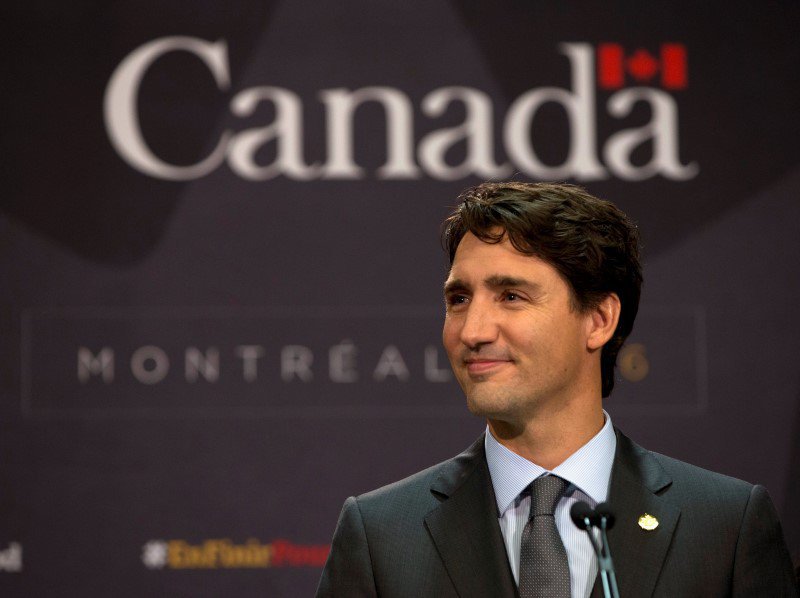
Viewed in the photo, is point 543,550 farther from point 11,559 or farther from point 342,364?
point 11,559

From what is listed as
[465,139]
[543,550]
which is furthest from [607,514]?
[465,139]

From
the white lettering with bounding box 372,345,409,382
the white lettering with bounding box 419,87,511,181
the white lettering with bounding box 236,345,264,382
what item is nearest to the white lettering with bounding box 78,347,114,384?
the white lettering with bounding box 236,345,264,382

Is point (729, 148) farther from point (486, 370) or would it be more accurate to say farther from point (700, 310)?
point (486, 370)

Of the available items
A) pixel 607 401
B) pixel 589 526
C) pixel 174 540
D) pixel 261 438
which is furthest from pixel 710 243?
pixel 589 526

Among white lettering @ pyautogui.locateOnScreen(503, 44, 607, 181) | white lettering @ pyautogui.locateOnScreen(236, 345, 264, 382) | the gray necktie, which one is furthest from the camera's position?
white lettering @ pyautogui.locateOnScreen(503, 44, 607, 181)

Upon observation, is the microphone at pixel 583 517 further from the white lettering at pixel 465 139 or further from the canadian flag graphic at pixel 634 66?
the canadian flag graphic at pixel 634 66

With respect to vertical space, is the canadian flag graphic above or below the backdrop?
above

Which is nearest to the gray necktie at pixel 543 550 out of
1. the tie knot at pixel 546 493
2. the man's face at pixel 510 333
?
the tie knot at pixel 546 493

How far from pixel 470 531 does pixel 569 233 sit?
59cm

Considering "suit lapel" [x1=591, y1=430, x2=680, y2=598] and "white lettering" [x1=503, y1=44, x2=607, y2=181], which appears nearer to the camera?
"suit lapel" [x1=591, y1=430, x2=680, y2=598]

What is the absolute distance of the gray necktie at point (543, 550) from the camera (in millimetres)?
2092

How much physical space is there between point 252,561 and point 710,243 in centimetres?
186

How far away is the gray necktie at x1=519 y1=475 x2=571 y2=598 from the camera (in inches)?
82.4

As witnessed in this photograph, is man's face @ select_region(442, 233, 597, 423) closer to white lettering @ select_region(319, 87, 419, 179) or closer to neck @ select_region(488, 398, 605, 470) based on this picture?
neck @ select_region(488, 398, 605, 470)
